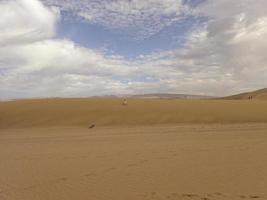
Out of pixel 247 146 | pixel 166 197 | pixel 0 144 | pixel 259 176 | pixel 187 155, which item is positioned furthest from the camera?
pixel 0 144

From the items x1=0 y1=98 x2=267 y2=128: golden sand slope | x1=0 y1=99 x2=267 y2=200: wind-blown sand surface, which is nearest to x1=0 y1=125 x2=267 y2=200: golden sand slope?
x1=0 y1=99 x2=267 y2=200: wind-blown sand surface

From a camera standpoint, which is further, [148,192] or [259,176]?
[259,176]

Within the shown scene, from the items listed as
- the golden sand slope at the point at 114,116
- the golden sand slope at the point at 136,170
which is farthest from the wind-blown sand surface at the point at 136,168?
the golden sand slope at the point at 114,116

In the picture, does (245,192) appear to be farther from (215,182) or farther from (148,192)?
(148,192)

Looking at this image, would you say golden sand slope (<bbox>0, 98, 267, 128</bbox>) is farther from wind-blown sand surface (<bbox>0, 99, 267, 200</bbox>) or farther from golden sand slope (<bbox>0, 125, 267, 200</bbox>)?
golden sand slope (<bbox>0, 125, 267, 200</bbox>)

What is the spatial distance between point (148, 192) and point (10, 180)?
3454mm

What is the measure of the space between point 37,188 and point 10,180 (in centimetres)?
110

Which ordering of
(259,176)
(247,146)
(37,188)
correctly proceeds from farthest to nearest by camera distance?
1. (247,146)
2. (259,176)
3. (37,188)

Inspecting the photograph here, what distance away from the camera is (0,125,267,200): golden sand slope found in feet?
24.2

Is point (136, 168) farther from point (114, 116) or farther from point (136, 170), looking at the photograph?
point (114, 116)

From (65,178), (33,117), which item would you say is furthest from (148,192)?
(33,117)

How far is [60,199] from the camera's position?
7098mm

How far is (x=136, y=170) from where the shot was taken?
30.5 ft

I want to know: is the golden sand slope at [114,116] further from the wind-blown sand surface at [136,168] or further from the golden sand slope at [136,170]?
the golden sand slope at [136,170]
